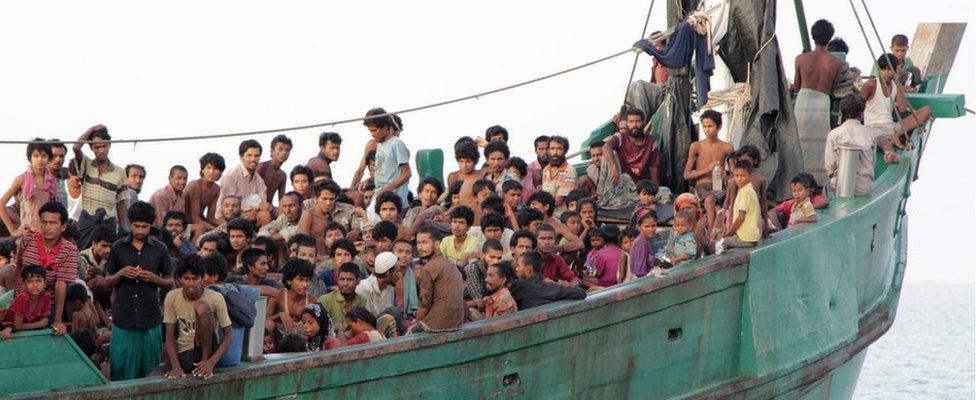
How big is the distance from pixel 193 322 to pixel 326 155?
540cm

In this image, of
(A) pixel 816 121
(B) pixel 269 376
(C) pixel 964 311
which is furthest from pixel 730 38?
(C) pixel 964 311

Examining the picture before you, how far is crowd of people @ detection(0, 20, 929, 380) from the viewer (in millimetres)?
10234

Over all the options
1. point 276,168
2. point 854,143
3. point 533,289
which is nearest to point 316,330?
point 533,289

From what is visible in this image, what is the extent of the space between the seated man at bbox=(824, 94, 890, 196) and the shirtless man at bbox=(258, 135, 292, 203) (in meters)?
4.00

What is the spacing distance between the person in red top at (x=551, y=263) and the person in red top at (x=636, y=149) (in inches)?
106

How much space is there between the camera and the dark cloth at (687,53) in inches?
606

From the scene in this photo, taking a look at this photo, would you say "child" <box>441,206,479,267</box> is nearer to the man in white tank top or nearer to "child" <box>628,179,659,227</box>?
"child" <box>628,179,659,227</box>

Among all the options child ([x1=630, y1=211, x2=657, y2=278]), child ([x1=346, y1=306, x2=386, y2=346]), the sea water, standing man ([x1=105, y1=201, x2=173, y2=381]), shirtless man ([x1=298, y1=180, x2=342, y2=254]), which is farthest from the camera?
the sea water

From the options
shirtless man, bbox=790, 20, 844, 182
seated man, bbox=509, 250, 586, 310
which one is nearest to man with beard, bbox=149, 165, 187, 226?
seated man, bbox=509, 250, 586, 310

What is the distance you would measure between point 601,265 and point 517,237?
899 mm

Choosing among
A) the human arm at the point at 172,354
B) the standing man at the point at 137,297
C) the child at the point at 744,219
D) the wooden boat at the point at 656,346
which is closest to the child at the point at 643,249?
the wooden boat at the point at 656,346

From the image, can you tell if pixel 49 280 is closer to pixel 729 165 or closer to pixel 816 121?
pixel 729 165

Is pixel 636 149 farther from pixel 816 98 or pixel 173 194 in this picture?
pixel 173 194

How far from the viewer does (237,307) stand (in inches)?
403
